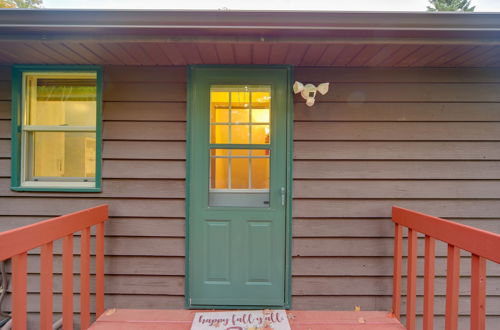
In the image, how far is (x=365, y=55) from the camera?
218 cm

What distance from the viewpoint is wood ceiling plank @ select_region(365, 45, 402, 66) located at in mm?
2045

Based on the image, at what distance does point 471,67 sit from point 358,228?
1.64 m

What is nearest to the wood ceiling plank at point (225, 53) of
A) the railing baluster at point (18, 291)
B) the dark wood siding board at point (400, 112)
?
the dark wood siding board at point (400, 112)

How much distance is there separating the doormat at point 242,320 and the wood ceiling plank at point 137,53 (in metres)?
2.06

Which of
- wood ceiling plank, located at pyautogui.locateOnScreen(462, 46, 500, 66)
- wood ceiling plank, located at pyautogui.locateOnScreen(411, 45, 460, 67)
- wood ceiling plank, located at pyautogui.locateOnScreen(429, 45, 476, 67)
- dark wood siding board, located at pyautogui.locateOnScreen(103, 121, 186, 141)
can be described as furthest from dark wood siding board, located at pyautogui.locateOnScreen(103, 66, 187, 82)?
wood ceiling plank, located at pyautogui.locateOnScreen(462, 46, 500, 66)

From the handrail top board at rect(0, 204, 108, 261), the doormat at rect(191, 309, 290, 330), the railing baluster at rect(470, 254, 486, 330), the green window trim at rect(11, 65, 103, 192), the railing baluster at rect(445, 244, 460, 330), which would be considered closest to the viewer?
the handrail top board at rect(0, 204, 108, 261)

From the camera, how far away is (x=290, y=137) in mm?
2420

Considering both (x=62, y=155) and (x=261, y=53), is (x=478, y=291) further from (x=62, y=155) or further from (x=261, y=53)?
(x=62, y=155)

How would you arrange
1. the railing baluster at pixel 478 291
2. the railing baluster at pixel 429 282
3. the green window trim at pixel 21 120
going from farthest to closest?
the green window trim at pixel 21 120 < the railing baluster at pixel 429 282 < the railing baluster at pixel 478 291

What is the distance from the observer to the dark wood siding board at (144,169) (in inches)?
95.8

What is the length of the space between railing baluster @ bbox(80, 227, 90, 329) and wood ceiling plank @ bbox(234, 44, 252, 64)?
66.2 inches

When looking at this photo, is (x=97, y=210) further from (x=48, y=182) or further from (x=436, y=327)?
(x=436, y=327)

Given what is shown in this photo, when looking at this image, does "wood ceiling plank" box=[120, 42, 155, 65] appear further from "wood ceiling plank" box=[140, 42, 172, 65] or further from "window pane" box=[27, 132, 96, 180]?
"window pane" box=[27, 132, 96, 180]

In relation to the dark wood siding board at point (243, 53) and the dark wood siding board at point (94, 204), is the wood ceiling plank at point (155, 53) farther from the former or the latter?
the dark wood siding board at point (94, 204)
